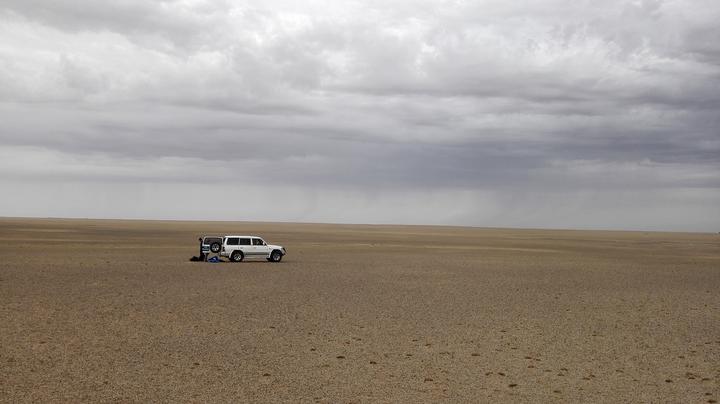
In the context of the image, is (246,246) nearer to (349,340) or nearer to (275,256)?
(275,256)

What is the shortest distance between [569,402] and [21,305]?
57.8 ft

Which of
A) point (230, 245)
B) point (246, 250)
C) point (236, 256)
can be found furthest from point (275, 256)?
point (230, 245)

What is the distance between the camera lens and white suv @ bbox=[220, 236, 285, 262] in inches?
1683

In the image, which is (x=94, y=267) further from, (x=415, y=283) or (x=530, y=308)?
(x=530, y=308)

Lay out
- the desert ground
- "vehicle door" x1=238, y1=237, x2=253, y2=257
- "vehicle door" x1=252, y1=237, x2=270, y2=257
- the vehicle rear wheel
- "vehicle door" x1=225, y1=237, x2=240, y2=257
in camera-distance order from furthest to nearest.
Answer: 1. the vehicle rear wheel
2. "vehicle door" x1=252, y1=237, x2=270, y2=257
3. "vehicle door" x1=238, y1=237, x2=253, y2=257
4. "vehicle door" x1=225, y1=237, x2=240, y2=257
5. the desert ground

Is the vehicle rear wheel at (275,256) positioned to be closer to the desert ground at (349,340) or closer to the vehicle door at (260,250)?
→ the vehicle door at (260,250)

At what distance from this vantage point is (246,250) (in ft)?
141

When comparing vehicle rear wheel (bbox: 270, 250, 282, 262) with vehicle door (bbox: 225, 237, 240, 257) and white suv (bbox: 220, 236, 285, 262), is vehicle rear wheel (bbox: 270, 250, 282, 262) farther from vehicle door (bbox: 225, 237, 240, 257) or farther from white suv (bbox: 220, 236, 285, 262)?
vehicle door (bbox: 225, 237, 240, 257)

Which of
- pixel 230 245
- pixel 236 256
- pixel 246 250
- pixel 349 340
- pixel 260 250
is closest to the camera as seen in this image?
pixel 349 340

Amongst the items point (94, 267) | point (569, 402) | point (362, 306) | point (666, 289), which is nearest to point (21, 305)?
point (362, 306)

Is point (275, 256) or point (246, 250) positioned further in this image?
point (275, 256)

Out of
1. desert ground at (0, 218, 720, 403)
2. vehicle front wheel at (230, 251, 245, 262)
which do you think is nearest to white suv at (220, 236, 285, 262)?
vehicle front wheel at (230, 251, 245, 262)

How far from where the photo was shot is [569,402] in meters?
11.7

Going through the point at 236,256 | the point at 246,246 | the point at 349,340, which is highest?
the point at 246,246
